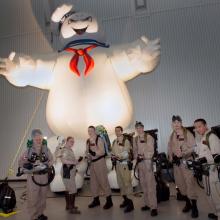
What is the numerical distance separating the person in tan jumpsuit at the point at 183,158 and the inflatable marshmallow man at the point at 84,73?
4.10ft

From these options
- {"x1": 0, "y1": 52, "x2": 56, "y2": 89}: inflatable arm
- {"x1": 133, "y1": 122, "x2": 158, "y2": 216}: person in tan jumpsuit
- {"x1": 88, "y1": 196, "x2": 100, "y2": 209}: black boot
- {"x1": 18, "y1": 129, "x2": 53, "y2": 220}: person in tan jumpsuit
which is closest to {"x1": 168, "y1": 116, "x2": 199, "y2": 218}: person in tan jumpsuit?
Result: {"x1": 133, "y1": 122, "x2": 158, "y2": 216}: person in tan jumpsuit

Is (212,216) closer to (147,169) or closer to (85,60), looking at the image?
(147,169)

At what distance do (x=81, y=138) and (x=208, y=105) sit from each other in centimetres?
357

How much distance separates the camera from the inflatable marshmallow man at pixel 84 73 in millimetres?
4660

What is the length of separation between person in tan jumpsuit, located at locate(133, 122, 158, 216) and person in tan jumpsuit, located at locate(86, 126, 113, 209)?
1.64 ft

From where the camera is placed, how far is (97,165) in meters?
4.08

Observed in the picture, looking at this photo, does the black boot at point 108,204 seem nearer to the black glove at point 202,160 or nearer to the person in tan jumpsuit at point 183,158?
the person in tan jumpsuit at point 183,158

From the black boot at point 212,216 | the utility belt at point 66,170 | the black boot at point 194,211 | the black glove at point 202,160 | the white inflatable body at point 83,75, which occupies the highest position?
the white inflatable body at point 83,75

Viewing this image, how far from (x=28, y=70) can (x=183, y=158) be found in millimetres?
2986

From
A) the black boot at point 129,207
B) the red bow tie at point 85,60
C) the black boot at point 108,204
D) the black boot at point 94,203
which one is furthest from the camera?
the red bow tie at point 85,60

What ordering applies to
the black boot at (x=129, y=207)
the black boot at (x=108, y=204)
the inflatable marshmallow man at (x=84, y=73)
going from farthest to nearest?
the inflatable marshmallow man at (x=84, y=73) < the black boot at (x=108, y=204) < the black boot at (x=129, y=207)

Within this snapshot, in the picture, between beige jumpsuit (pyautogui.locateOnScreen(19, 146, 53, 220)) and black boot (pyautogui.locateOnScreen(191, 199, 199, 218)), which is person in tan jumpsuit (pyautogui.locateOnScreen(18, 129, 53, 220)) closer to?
beige jumpsuit (pyautogui.locateOnScreen(19, 146, 53, 220))

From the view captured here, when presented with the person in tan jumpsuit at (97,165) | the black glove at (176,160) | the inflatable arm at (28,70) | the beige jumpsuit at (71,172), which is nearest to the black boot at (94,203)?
the person in tan jumpsuit at (97,165)

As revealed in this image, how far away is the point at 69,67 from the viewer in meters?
4.84
